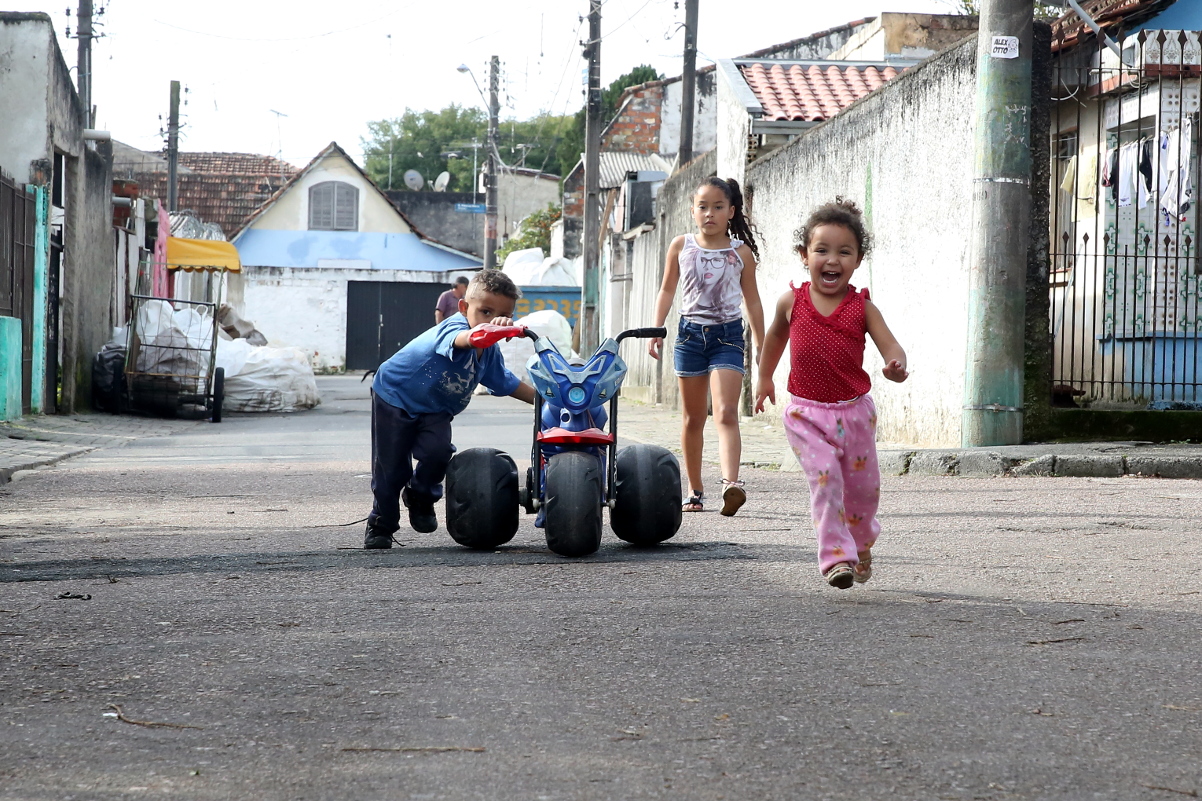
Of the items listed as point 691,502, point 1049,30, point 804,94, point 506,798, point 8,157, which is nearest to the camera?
point 506,798

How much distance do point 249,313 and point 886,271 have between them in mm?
30397

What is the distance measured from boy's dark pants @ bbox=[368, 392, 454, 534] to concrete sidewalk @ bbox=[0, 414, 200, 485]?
426cm

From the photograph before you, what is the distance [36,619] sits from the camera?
158 inches

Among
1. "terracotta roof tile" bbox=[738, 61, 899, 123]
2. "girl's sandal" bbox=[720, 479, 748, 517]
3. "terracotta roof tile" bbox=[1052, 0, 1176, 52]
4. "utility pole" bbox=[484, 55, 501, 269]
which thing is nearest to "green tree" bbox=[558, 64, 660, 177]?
"utility pole" bbox=[484, 55, 501, 269]

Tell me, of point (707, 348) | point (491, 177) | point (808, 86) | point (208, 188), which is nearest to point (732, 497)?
point (707, 348)

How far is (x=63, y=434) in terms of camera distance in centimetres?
1322

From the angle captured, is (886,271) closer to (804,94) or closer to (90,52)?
(804,94)

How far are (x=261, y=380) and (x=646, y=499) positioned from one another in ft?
45.8

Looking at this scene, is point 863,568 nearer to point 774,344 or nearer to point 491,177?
point 774,344

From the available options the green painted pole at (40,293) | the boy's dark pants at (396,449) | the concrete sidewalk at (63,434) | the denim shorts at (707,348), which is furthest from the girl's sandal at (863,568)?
the green painted pole at (40,293)

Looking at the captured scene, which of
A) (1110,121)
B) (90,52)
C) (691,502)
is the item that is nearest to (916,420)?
(1110,121)

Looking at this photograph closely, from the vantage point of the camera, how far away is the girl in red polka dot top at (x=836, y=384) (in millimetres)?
4461

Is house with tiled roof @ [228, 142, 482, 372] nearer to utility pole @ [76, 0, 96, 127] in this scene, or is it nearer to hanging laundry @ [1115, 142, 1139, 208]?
utility pole @ [76, 0, 96, 127]

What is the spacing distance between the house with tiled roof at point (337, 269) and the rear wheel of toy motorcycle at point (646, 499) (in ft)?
108
